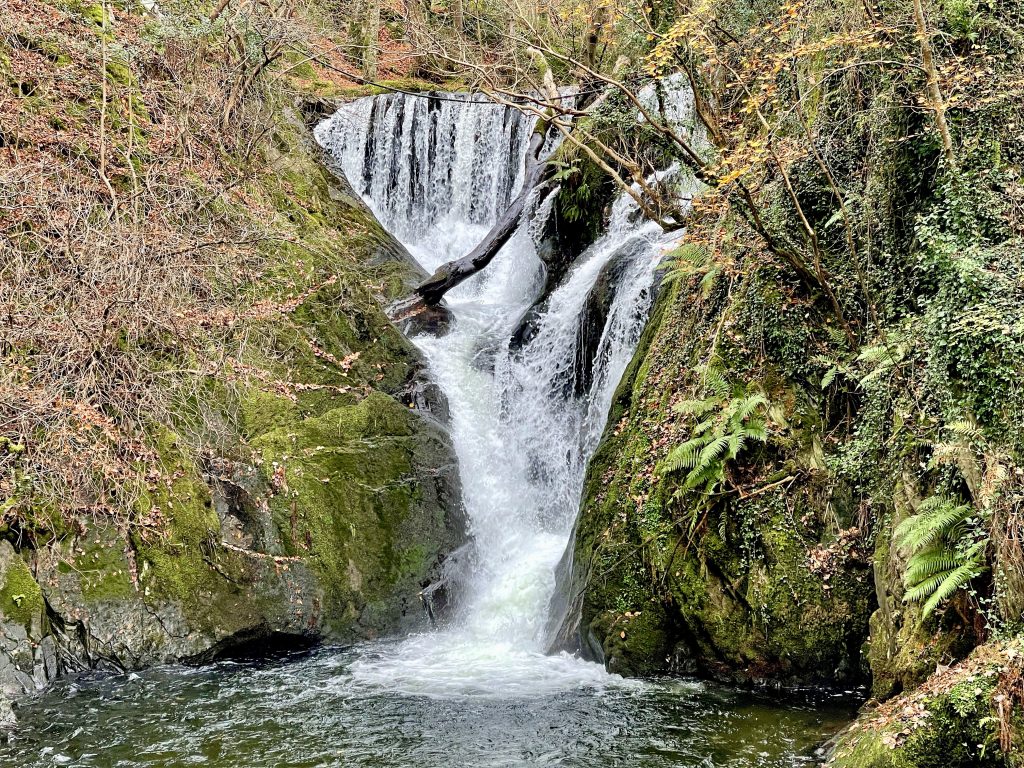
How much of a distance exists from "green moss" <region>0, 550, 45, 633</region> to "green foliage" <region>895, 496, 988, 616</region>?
736 cm

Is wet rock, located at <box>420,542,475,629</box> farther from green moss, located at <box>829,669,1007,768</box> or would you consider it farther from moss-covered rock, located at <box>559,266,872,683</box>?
green moss, located at <box>829,669,1007,768</box>

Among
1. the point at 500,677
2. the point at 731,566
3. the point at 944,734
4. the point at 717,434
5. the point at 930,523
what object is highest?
the point at 717,434

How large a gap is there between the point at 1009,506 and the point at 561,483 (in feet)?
22.1

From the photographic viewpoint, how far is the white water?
8.64 metres

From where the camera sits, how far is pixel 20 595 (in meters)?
7.07

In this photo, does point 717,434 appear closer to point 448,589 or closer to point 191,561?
point 448,589

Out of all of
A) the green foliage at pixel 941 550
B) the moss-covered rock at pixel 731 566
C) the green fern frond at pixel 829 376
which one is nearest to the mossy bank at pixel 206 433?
the moss-covered rock at pixel 731 566

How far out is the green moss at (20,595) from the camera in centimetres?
698

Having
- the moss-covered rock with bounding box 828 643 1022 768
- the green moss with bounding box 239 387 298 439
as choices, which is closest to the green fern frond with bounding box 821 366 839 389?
the moss-covered rock with bounding box 828 643 1022 768

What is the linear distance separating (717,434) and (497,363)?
5888 millimetres

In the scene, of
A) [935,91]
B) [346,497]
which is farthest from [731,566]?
[346,497]

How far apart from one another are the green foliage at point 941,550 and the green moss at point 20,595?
24.2 ft

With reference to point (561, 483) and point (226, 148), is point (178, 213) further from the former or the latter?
point (561, 483)

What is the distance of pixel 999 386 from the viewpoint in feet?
18.0
